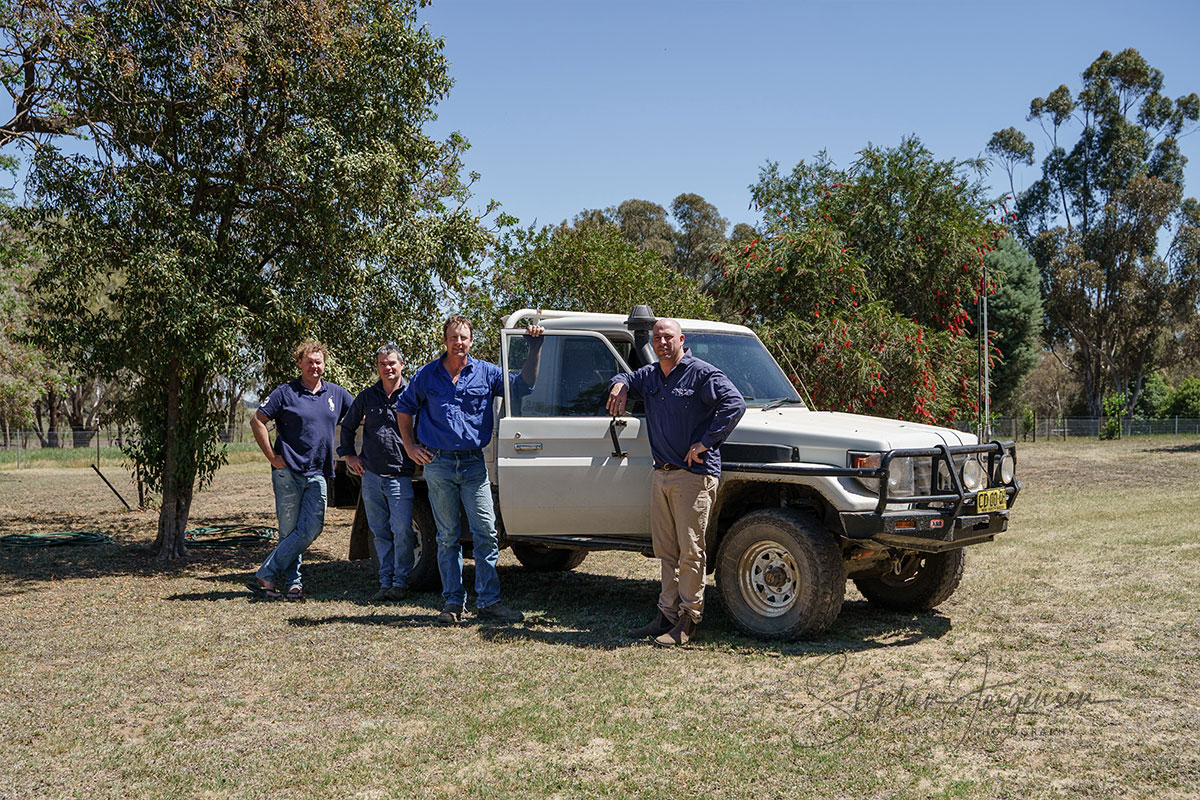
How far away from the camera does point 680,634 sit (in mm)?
6664

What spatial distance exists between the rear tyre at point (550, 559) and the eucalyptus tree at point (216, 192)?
280cm

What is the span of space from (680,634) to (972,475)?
7.32 feet

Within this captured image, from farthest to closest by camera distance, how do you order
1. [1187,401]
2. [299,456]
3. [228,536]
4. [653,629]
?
[1187,401] < [228,536] < [299,456] < [653,629]

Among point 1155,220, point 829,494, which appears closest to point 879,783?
point 829,494

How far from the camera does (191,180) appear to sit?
10.4 m

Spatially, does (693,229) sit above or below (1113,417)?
above

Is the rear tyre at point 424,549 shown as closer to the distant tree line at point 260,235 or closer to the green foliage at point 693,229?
the distant tree line at point 260,235

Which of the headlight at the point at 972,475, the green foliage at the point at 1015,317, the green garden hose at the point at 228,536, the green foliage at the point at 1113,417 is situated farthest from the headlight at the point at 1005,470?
the green foliage at the point at 1113,417

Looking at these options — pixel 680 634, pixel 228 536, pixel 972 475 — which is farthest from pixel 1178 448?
pixel 680 634

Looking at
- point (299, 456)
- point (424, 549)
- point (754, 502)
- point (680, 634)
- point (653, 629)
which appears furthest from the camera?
point (424, 549)

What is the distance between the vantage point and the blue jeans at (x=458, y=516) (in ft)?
23.8

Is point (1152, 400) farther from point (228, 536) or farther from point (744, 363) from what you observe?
point (744, 363)

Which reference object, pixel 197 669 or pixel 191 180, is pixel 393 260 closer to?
pixel 191 180

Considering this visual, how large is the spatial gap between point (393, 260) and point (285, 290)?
4.16 ft
